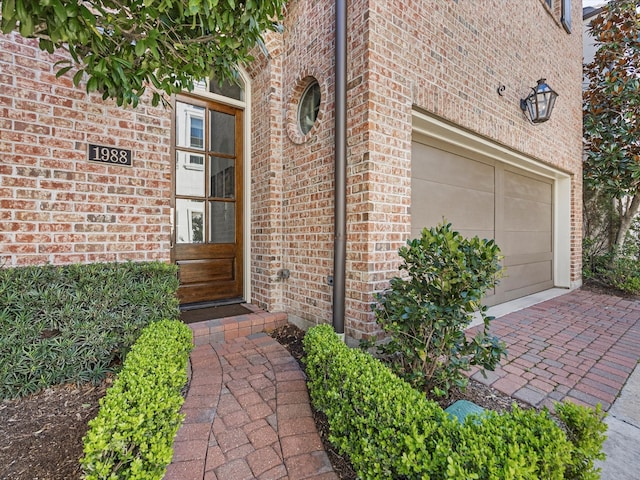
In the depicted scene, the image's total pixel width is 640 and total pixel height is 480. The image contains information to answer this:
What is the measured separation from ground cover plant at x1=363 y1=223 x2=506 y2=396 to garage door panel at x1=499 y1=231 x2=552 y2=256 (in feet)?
9.73

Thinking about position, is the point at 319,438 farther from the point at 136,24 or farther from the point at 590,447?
the point at 136,24

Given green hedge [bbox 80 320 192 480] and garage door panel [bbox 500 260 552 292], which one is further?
garage door panel [bbox 500 260 552 292]

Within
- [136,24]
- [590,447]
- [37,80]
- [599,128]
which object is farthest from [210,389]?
[599,128]

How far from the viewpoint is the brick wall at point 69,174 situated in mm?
2127

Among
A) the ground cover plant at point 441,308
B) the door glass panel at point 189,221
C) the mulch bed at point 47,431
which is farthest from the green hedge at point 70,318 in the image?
the ground cover plant at point 441,308

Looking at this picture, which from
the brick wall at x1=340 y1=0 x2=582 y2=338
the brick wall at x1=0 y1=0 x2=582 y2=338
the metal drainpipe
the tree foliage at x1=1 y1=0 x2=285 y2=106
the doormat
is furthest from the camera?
the doormat

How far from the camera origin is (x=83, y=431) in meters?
1.56

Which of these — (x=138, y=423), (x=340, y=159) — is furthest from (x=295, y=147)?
(x=138, y=423)

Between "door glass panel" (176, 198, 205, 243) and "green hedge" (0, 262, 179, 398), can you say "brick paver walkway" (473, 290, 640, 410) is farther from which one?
"door glass panel" (176, 198, 205, 243)

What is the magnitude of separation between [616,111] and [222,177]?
7.12 meters

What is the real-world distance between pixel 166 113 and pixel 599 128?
23.7 feet

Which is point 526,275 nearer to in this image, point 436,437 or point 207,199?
point 436,437

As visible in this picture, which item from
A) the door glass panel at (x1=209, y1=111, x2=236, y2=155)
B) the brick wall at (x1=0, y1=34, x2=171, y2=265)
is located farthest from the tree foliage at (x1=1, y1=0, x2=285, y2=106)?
the door glass panel at (x1=209, y1=111, x2=236, y2=155)

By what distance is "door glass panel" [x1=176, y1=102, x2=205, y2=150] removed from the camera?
Answer: 3.28 meters
